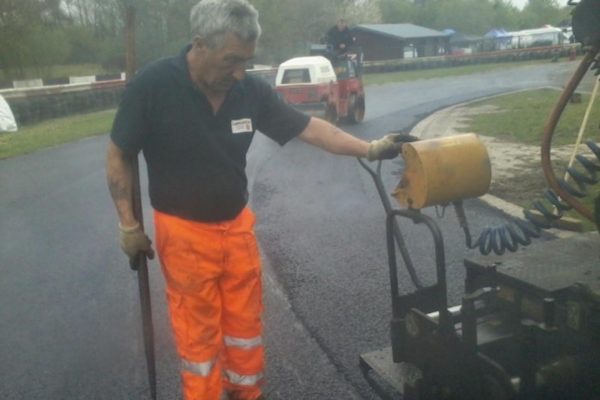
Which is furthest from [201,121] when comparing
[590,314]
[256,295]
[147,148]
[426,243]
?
[426,243]

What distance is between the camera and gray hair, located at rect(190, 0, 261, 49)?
9.14ft

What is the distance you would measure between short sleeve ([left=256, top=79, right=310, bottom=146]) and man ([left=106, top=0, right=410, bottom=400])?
0.14 meters

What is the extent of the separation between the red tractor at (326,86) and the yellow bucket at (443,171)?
13.4m

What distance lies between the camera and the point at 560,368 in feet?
7.64

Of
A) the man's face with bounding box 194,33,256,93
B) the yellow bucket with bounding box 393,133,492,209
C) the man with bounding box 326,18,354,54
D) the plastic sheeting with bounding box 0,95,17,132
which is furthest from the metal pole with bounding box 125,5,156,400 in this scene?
the plastic sheeting with bounding box 0,95,17,132

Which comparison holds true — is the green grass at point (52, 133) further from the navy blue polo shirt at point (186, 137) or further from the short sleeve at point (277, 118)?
the navy blue polo shirt at point (186, 137)

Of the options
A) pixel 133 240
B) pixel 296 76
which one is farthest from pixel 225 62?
pixel 296 76

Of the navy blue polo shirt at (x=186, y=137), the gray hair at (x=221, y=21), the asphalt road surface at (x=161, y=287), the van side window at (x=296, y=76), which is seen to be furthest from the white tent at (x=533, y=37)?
the gray hair at (x=221, y=21)

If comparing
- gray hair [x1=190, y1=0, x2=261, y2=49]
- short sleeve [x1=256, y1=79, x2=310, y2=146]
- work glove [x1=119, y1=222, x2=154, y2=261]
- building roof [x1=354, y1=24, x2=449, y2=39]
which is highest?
building roof [x1=354, y1=24, x2=449, y2=39]

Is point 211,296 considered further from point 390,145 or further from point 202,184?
point 390,145

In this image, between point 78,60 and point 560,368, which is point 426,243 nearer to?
point 560,368

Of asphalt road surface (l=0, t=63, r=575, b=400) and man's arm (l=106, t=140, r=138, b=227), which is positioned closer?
man's arm (l=106, t=140, r=138, b=227)

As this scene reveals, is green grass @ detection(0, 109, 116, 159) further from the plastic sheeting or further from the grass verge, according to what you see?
the grass verge

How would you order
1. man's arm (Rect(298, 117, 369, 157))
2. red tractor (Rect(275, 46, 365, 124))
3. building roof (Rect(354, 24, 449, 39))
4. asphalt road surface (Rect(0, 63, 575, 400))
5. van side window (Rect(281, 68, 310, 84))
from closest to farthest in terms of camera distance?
man's arm (Rect(298, 117, 369, 157)) < asphalt road surface (Rect(0, 63, 575, 400)) < red tractor (Rect(275, 46, 365, 124)) < van side window (Rect(281, 68, 310, 84)) < building roof (Rect(354, 24, 449, 39))
